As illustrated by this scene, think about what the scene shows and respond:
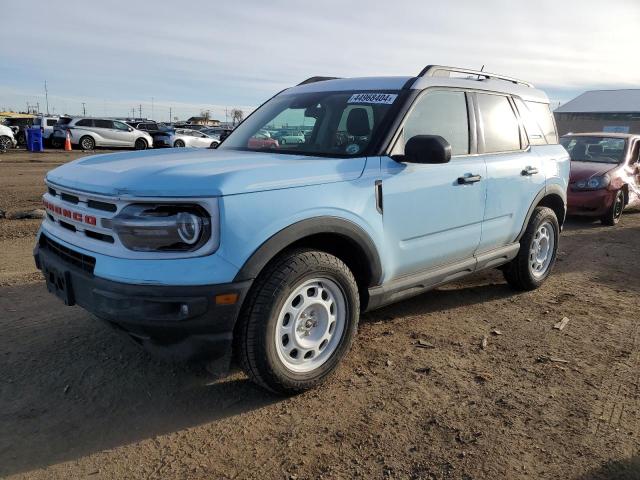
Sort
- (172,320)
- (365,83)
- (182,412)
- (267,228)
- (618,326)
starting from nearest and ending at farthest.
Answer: (172,320) < (267,228) < (182,412) < (365,83) < (618,326)

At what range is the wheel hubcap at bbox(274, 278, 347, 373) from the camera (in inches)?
120

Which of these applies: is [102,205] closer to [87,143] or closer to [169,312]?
[169,312]

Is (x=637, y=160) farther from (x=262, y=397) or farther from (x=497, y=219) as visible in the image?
(x=262, y=397)

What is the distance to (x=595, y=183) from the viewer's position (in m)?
9.04

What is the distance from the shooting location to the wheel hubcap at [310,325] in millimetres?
3061

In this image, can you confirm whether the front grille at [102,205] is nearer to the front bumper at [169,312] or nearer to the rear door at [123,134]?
the front bumper at [169,312]

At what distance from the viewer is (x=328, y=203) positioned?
3076 mm

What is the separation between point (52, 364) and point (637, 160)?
1063 centimetres

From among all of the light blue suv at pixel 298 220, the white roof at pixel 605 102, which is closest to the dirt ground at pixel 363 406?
the light blue suv at pixel 298 220

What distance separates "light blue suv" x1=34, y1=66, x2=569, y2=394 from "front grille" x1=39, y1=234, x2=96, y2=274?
1 centimetres

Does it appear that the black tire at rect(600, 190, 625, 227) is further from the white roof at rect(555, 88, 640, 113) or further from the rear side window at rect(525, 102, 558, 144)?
the white roof at rect(555, 88, 640, 113)

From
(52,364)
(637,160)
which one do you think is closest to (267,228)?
(52,364)

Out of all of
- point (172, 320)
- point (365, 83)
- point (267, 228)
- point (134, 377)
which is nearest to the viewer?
point (172, 320)

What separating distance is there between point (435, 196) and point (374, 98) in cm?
85
